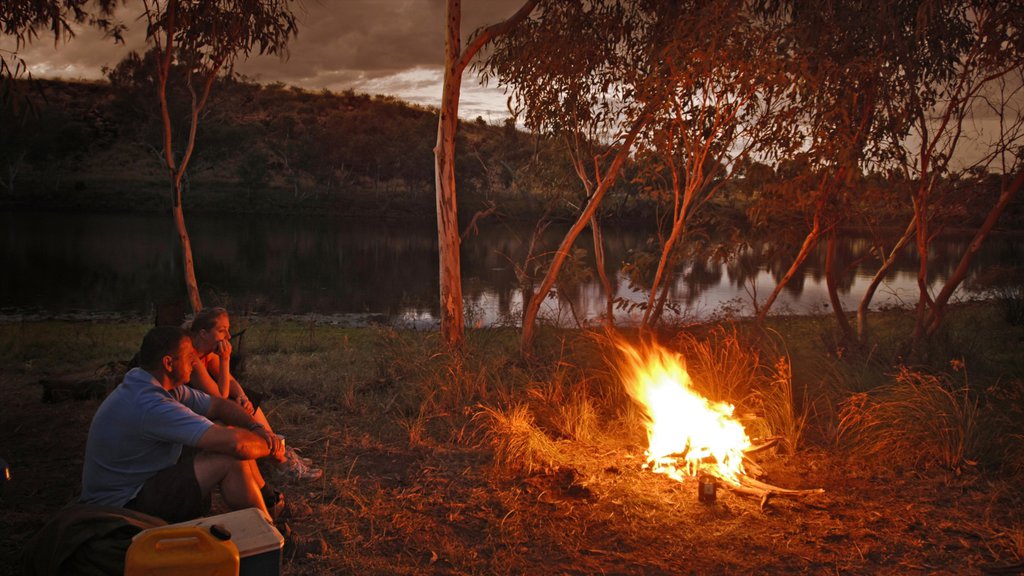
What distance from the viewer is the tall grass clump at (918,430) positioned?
5070 mm

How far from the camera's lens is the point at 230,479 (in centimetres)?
354

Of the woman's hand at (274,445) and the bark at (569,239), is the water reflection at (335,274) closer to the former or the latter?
the bark at (569,239)

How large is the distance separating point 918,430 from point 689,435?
1.68 meters

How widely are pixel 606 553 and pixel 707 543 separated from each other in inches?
21.8

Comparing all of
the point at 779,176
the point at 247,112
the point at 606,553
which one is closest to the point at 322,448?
the point at 606,553

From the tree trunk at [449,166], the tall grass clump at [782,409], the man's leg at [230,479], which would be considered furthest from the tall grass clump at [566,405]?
the man's leg at [230,479]

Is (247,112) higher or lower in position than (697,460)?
higher

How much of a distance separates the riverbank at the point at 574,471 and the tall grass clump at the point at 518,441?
0.02 m

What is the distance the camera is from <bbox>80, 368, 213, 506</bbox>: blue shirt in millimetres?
3178

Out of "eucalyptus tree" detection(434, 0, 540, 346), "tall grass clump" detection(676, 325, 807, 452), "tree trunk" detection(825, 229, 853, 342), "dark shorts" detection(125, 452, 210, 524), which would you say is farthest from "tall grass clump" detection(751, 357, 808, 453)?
"dark shorts" detection(125, 452, 210, 524)

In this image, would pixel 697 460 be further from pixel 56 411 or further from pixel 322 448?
pixel 56 411

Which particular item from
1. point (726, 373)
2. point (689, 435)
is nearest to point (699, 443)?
point (689, 435)

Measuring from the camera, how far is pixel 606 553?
3867 mm

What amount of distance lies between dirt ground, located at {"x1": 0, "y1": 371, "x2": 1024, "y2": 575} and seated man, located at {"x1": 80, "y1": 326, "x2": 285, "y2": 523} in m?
0.55
